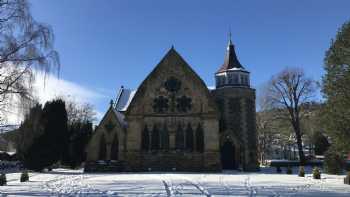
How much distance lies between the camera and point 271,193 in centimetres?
1594

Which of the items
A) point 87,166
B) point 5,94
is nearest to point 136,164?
point 87,166

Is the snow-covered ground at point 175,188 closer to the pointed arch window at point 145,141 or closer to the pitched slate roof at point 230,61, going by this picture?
the pointed arch window at point 145,141

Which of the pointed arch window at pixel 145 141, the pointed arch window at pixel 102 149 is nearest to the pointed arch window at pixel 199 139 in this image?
the pointed arch window at pixel 145 141

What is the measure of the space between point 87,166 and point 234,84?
64.6 feet

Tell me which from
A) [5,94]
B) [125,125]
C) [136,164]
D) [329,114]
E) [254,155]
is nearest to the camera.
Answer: [5,94]

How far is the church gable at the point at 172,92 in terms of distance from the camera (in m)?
35.5

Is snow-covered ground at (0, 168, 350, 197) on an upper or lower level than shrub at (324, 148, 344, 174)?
lower

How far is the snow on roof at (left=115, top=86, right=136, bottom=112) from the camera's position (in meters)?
48.2

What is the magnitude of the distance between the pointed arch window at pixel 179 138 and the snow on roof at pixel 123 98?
1426 cm

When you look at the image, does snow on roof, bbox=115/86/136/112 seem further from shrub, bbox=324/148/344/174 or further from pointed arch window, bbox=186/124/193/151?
shrub, bbox=324/148/344/174

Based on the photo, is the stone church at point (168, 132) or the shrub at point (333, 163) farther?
the stone church at point (168, 132)

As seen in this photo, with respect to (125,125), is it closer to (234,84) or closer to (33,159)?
(33,159)

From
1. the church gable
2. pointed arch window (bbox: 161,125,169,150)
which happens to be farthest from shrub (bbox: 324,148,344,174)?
pointed arch window (bbox: 161,125,169,150)

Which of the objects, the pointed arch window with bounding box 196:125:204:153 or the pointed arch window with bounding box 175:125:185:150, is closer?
the pointed arch window with bounding box 196:125:204:153
